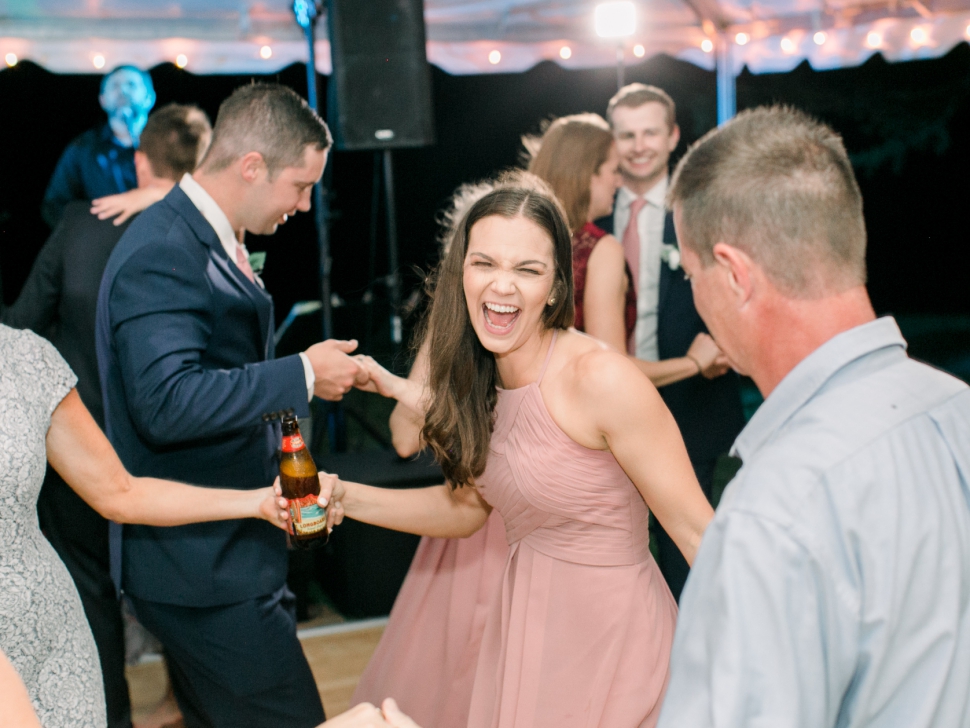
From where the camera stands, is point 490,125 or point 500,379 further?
point 490,125

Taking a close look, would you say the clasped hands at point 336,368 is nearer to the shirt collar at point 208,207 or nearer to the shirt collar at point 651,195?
the shirt collar at point 208,207

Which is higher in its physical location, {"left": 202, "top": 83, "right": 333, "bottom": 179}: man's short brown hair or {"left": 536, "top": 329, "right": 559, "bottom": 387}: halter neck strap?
{"left": 202, "top": 83, "right": 333, "bottom": 179}: man's short brown hair

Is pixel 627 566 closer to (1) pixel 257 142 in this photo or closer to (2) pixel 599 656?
(2) pixel 599 656

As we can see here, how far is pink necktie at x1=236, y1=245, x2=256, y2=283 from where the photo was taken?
2232 millimetres

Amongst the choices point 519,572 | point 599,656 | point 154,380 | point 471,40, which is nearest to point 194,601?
point 154,380

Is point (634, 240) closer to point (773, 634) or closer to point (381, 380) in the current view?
point (381, 380)

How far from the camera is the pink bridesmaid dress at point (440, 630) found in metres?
2.20

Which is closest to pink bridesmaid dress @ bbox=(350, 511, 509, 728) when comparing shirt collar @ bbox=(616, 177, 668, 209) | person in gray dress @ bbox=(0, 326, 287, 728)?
person in gray dress @ bbox=(0, 326, 287, 728)

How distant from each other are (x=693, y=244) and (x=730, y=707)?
51 cm

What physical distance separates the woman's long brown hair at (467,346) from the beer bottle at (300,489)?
0.90ft

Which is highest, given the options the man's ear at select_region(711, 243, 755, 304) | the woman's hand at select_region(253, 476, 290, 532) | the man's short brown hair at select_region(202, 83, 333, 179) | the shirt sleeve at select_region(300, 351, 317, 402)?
the man's short brown hair at select_region(202, 83, 333, 179)

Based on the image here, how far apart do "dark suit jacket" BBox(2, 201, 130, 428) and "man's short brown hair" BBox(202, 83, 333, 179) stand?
0.69 meters

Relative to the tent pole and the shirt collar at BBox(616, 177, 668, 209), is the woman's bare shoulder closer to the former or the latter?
the shirt collar at BBox(616, 177, 668, 209)

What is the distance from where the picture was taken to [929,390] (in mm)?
934
